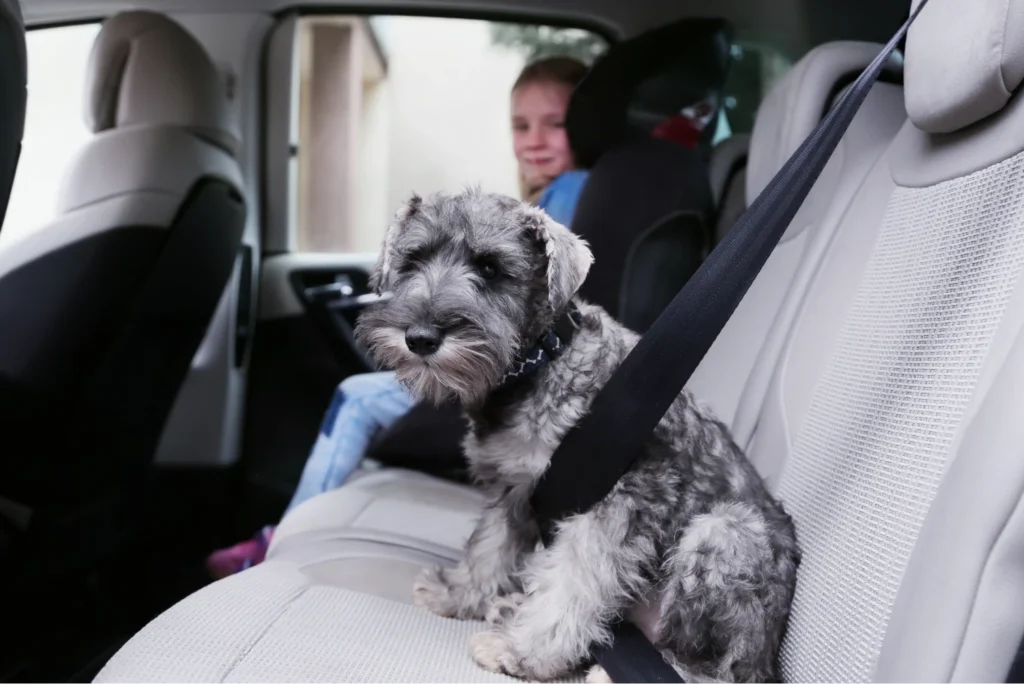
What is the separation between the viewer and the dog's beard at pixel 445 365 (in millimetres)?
2039

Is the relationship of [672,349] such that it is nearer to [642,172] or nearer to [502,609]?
[502,609]

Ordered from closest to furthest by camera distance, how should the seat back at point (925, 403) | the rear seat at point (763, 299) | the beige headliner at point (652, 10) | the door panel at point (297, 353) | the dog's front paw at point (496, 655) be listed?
the seat back at point (925, 403) < the dog's front paw at point (496, 655) < the rear seat at point (763, 299) < the beige headliner at point (652, 10) < the door panel at point (297, 353)

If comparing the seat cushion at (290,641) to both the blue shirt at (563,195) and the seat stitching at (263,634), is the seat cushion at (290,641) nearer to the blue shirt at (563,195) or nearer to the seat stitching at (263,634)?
the seat stitching at (263,634)

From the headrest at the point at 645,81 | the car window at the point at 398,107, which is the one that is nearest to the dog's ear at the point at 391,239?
the headrest at the point at 645,81

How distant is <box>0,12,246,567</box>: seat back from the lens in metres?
2.93

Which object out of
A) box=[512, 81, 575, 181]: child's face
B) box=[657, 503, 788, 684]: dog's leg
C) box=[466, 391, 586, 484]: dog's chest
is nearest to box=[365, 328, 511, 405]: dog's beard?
box=[466, 391, 586, 484]: dog's chest

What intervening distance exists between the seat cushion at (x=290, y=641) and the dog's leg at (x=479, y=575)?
0.13 m

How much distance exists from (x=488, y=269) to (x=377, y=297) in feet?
2.91

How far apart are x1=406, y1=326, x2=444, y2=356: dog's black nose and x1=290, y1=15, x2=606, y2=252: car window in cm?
226

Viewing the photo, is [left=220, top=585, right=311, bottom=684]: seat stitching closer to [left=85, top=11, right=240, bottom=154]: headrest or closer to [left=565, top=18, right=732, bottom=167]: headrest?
[left=85, top=11, right=240, bottom=154]: headrest

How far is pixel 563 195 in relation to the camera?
3666 millimetres

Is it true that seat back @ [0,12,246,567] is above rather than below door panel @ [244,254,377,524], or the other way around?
above

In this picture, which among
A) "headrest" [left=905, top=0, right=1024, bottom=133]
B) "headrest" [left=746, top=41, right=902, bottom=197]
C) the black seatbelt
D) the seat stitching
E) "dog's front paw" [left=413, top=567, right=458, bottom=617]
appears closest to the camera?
the seat stitching

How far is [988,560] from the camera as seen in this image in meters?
1.45
